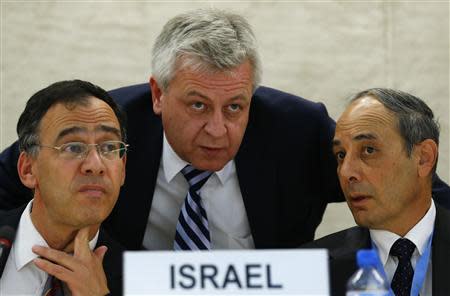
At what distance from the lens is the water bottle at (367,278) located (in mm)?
2051

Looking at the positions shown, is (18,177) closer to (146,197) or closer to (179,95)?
(146,197)

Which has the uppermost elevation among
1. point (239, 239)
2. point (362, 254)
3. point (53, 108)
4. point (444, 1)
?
point (444, 1)

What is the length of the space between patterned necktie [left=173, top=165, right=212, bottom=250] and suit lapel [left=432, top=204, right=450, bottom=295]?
796 millimetres

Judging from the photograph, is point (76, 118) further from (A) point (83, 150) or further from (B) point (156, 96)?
(B) point (156, 96)

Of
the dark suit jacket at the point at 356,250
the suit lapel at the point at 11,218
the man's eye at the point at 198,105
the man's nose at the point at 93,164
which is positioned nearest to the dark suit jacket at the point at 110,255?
the suit lapel at the point at 11,218

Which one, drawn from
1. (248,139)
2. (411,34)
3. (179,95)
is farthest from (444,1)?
(179,95)

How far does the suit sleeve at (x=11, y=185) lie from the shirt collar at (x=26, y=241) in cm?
37

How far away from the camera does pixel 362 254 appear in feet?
6.76

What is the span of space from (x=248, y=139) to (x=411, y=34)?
1544 millimetres

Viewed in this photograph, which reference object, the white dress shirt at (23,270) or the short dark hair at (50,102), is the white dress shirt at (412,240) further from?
the white dress shirt at (23,270)

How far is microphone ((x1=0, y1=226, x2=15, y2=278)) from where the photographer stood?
276 centimetres

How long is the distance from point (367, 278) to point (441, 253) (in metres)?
0.75

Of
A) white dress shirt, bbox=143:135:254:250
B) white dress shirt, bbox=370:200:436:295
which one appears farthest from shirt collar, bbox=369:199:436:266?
white dress shirt, bbox=143:135:254:250

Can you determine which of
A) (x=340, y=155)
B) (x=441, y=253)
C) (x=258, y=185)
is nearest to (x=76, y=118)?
(x=258, y=185)
